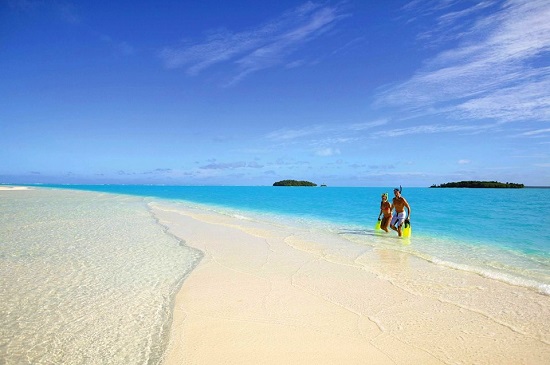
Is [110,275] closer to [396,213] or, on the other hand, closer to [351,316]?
[351,316]

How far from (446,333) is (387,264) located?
4303 mm

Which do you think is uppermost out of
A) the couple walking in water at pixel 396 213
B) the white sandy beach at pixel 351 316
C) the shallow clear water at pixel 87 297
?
the couple walking in water at pixel 396 213

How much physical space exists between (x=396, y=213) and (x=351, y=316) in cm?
1080

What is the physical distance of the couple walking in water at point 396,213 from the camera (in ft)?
47.1

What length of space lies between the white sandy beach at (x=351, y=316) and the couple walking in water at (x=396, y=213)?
5.87 meters

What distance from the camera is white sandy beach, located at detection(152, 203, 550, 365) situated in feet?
13.0

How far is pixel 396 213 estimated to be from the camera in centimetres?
1484

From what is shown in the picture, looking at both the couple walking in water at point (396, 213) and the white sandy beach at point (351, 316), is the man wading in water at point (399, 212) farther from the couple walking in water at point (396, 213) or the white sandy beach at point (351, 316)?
the white sandy beach at point (351, 316)

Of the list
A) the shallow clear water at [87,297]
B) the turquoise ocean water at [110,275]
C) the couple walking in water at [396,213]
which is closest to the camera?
the shallow clear water at [87,297]

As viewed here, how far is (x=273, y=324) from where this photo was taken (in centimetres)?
478

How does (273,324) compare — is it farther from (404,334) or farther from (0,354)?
(0,354)

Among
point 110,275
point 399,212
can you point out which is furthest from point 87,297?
point 399,212

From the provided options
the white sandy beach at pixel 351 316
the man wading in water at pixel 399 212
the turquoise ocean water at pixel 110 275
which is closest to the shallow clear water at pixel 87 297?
the turquoise ocean water at pixel 110 275

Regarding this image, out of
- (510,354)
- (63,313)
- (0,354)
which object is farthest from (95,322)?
(510,354)
